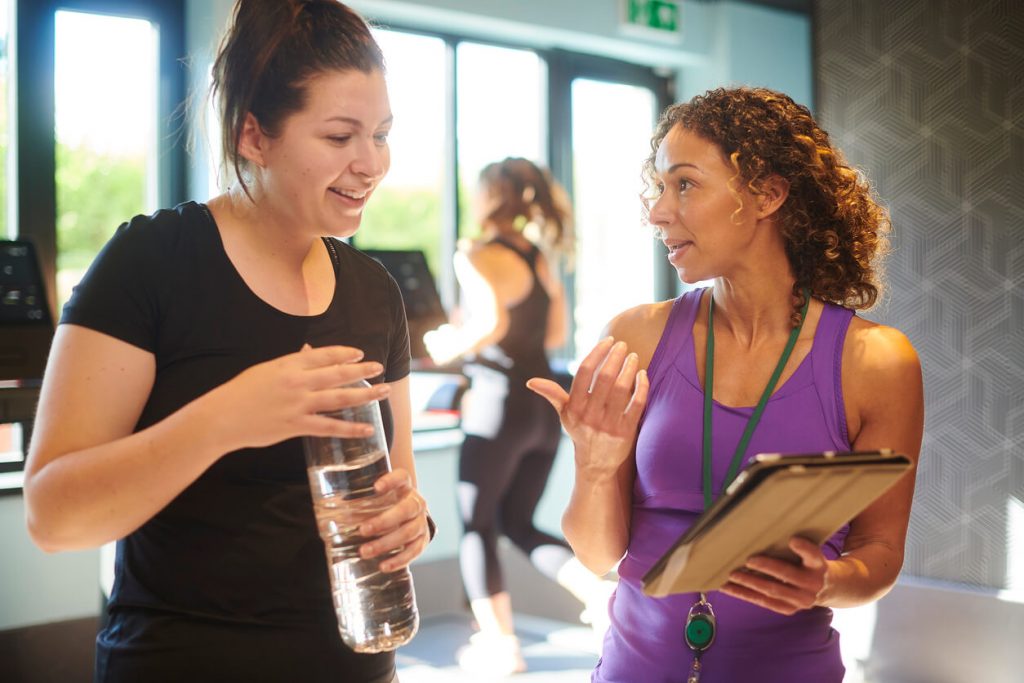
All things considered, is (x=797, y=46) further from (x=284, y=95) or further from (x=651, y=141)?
(x=284, y=95)

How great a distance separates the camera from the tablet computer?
94cm

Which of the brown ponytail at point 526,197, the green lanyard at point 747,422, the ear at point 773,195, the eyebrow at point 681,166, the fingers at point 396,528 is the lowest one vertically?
the fingers at point 396,528

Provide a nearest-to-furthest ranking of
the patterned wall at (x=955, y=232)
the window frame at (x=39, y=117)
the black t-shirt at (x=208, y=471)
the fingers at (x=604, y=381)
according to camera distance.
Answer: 1. the black t-shirt at (x=208, y=471)
2. the fingers at (x=604, y=381)
3. the patterned wall at (x=955, y=232)
4. the window frame at (x=39, y=117)

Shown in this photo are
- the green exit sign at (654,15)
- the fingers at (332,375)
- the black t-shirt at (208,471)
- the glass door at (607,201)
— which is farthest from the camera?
the glass door at (607,201)

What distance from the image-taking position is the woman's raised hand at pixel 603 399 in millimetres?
1302

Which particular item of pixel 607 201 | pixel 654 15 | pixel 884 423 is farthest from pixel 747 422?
pixel 654 15

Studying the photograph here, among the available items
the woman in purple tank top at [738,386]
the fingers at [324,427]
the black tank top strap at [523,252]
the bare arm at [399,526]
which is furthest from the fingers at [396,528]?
the black tank top strap at [523,252]

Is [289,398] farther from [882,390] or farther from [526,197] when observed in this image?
[526,197]

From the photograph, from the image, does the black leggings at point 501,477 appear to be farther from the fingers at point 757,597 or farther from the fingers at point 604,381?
the fingers at point 757,597

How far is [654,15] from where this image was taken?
5711mm

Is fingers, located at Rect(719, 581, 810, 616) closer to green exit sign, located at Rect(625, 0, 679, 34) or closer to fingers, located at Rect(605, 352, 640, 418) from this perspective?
fingers, located at Rect(605, 352, 640, 418)

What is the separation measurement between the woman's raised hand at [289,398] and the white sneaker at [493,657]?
304 centimetres

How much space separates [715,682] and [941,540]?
2246 mm

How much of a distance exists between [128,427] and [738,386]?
0.87 m
